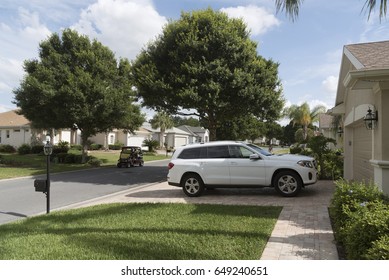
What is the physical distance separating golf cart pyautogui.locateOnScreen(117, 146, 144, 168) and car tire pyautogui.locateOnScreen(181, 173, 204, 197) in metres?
14.6

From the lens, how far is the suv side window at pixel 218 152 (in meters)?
10.8

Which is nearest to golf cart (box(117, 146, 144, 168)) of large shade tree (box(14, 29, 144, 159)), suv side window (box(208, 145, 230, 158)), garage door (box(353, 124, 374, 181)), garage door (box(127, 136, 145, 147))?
large shade tree (box(14, 29, 144, 159))

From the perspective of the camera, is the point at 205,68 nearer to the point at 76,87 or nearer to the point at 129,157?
the point at 76,87

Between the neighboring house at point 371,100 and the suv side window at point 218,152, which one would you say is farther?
the suv side window at point 218,152

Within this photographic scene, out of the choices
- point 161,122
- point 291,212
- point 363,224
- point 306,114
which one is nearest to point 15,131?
point 161,122

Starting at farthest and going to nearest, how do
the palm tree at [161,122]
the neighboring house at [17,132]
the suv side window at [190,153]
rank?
the palm tree at [161,122] < the neighboring house at [17,132] < the suv side window at [190,153]

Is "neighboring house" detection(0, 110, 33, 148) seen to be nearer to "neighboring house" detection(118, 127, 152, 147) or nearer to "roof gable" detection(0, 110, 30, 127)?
"roof gable" detection(0, 110, 30, 127)

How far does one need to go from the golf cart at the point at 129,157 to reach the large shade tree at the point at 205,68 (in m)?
8.33

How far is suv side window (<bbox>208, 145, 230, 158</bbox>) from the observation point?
10820 millimetres

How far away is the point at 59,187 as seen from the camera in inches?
555

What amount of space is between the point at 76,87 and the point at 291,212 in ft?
61.1

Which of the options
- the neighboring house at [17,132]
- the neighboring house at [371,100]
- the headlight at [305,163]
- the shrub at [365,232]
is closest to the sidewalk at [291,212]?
the shrub at [365,232]

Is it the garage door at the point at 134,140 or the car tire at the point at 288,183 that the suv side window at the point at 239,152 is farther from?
the garage door at the point at 134,140
